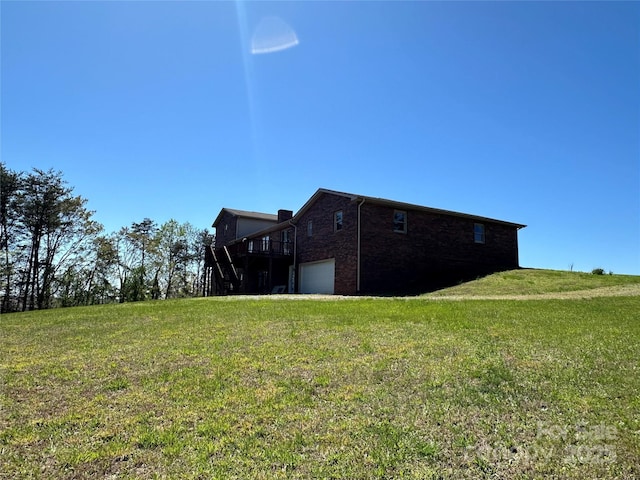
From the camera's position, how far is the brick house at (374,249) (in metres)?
19.2

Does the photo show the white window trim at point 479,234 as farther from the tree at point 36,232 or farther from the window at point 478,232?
the tree at point 36,232

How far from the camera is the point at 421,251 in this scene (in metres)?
20.6

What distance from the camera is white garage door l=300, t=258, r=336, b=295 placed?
21125 mm

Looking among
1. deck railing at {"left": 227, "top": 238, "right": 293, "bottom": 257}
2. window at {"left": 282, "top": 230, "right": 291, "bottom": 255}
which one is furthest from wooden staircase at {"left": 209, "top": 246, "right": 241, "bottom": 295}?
window at {"left": 282, "top": 230, "right": 291, "bottom": 255}

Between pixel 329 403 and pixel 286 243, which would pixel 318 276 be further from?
pixel 329 403

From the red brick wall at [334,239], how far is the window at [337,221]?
0.16 meters

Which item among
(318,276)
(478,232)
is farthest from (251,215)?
(478,232)

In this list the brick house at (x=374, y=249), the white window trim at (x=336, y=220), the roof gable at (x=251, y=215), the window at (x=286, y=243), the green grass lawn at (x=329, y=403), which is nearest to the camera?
the green grass lawn at (x=329, y=403)

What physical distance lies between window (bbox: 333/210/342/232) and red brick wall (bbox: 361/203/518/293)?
176cm

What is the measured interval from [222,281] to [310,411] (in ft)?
79.5

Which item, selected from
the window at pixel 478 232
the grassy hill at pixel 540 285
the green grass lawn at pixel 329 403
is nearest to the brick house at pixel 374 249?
the window at pixel 478 232

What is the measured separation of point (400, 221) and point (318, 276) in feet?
17.7

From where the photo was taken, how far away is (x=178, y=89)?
11898mm

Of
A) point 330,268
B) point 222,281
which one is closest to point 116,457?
point 330,268
